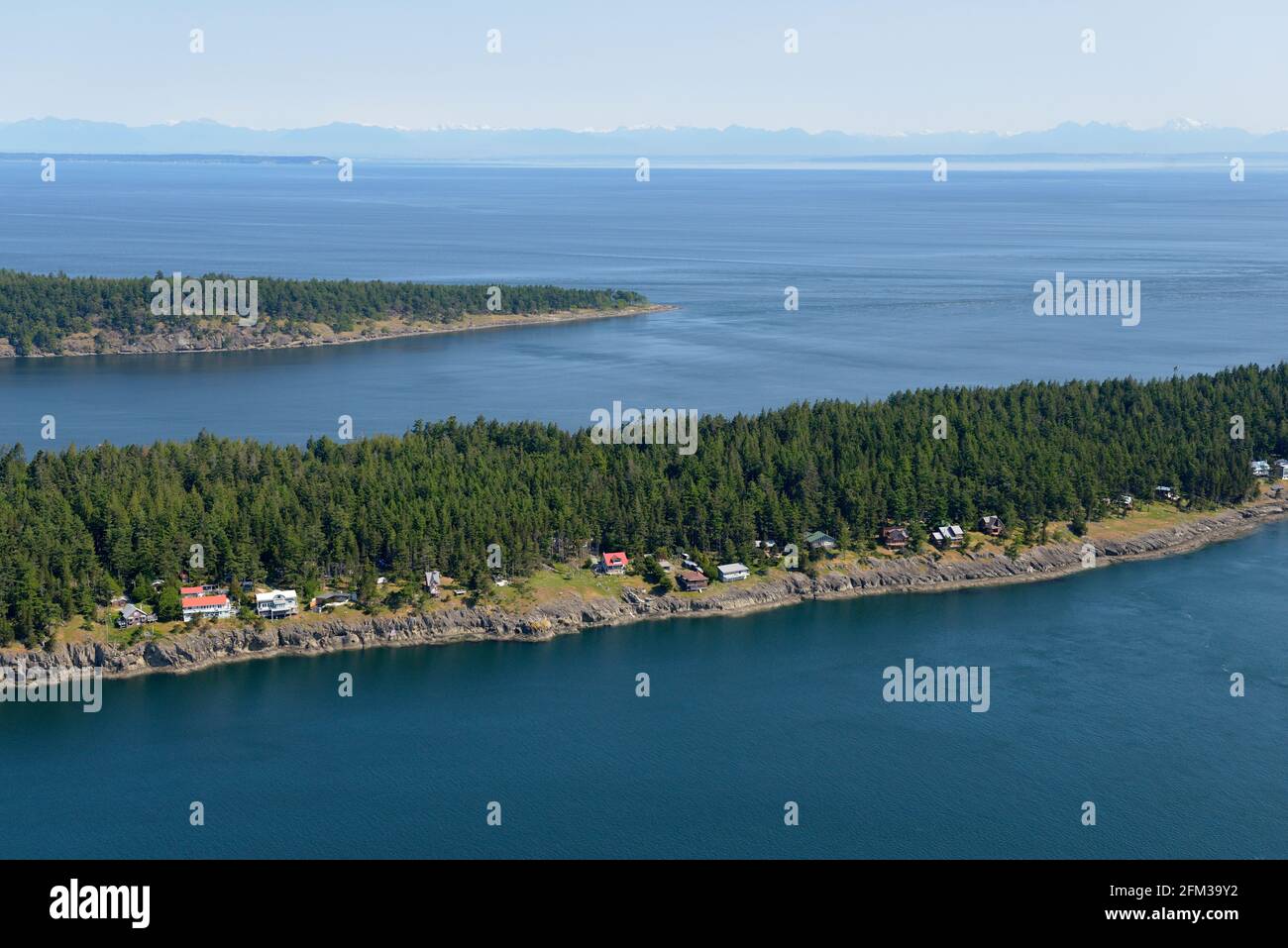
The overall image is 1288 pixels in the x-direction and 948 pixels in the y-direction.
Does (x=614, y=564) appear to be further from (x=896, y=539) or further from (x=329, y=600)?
(x=896, y=539)

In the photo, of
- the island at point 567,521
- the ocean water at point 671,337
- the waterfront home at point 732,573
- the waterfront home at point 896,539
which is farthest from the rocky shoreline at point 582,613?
the ocean water at point 671,337

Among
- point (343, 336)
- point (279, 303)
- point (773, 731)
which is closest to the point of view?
point (773, 731)

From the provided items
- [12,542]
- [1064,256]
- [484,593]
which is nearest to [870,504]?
[484,593]

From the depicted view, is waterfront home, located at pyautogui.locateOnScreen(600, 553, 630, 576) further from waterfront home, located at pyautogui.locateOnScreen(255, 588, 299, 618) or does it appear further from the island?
waterfront home, located at pyautogui.locateOnScreen(255, 588, 299, 618)

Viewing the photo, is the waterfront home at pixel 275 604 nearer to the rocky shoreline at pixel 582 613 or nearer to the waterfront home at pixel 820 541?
the rocky shoreline at pixel 582 613

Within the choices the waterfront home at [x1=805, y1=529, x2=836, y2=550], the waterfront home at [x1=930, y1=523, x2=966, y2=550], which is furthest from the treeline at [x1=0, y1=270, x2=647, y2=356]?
the waterfront home at [x1=930, y1=523, x2=966, y2=550]

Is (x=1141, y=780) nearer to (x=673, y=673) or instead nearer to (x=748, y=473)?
(x=673, y=673)

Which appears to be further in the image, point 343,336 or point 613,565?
point 343,336

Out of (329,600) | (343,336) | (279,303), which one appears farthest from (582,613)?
(279,303)
